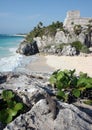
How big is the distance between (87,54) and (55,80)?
2864 cm

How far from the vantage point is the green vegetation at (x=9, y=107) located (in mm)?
5482

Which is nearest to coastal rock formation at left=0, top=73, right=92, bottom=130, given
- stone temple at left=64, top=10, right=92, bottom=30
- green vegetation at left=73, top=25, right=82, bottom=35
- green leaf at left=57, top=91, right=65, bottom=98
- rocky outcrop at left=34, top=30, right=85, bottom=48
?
green leaf at left=57, top=91, right=65, bottom=98

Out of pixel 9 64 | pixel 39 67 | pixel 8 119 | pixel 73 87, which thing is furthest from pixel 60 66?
pixel 8 119

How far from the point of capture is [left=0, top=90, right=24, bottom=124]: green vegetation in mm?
5482

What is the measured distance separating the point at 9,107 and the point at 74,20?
151 feet

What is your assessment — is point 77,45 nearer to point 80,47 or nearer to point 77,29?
point 80,47

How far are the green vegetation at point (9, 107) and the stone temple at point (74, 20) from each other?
1708 inches

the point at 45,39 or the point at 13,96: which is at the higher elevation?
the point at 13,96

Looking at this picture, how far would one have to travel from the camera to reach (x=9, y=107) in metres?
5.84

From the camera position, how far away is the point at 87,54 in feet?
118

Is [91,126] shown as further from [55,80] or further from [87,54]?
[87,54]

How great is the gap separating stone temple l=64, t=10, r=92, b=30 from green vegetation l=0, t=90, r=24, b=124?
1708 inches

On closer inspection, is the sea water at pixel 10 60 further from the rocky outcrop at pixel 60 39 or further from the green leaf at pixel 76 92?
the green leaf at pixel 76 92

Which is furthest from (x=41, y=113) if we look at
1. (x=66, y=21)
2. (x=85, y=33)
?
(x=66, y=21)
